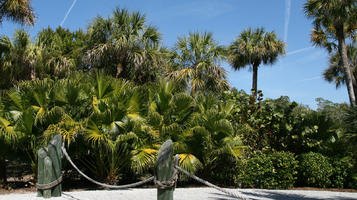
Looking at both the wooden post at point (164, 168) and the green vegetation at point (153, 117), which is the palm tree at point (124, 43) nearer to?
the green vegetation at point (153, 117)

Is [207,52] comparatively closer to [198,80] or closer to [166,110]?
[198,80]

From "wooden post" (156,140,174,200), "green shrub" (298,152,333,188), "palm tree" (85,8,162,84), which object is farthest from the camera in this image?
"palm tree" (85,8,162,84)

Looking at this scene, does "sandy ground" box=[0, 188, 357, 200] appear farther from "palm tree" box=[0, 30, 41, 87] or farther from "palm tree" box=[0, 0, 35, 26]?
"palm tree" box=[0, 0, 35, 26]

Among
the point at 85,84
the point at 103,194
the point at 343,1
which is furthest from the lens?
the point at 343,1

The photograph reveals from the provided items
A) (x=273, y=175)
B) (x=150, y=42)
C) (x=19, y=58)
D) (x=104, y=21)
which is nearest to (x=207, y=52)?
(x=150, y=42)

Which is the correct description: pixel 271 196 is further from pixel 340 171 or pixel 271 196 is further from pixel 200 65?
pixel 200 65

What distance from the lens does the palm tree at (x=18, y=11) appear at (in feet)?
43.4

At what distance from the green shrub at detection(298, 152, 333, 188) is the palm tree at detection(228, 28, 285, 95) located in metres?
13.8

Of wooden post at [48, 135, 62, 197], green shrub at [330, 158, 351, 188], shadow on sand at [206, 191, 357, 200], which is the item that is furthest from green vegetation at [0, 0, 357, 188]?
wooden post at [48, 135, 62, 197]

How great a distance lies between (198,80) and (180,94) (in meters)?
4.32

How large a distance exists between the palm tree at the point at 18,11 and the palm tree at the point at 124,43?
2.83 meters

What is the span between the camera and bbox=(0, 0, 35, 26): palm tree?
1322 centimetres

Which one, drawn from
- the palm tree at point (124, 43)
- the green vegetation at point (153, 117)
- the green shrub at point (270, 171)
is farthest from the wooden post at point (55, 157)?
the palm tree at point (124, 43)

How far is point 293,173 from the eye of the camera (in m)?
9.88
